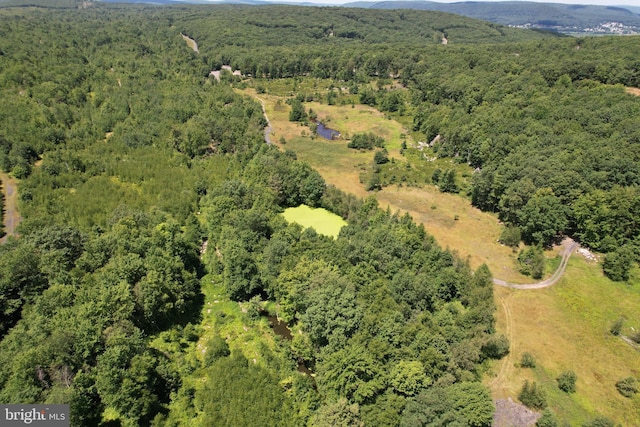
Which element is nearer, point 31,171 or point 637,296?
point 637,296

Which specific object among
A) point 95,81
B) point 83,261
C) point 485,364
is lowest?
point 485,364

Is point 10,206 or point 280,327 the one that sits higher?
point 10,206

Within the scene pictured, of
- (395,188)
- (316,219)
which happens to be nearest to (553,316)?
(316,219)

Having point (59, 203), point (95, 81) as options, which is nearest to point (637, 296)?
point (59, 203)

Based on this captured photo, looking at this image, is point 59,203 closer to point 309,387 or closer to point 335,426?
point 309,387

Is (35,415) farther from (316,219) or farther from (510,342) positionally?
(510,342)

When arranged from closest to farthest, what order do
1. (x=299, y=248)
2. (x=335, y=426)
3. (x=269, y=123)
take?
(x=335, y=426) < (x=299, y=248) < (x=269, y=123)

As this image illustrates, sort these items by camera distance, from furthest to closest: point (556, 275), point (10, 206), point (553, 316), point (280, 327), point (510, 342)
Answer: point (10, 206)
point (556, 275)
point (553, 316)
point (280, 327)
point (510, 342)
